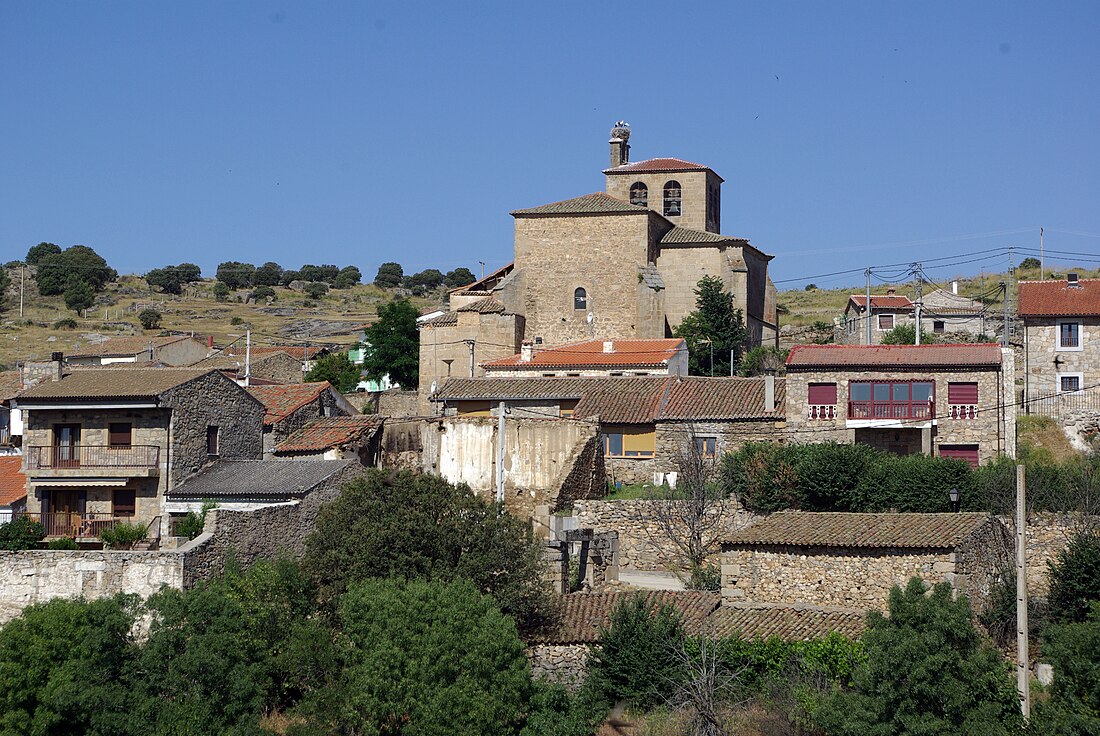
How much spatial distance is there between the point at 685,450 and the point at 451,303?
25.9 m

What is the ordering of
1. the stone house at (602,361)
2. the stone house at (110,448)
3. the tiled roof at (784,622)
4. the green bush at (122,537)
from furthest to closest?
the stone house at (602,361) → the stone house at (110,448) → the green bush at (122,537) → the tiled roof at (784,622)

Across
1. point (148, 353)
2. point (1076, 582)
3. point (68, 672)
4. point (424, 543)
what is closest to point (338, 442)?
point (424, 543)

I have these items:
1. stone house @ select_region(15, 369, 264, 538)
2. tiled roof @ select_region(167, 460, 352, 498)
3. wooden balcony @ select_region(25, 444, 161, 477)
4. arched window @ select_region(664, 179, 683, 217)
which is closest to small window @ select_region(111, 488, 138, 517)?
stone house @ select_region(15, 369, 264, 538)

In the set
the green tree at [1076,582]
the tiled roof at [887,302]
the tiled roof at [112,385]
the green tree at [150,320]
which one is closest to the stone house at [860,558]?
the green tree at [1076,582]

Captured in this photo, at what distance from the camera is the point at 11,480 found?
36.8 meters

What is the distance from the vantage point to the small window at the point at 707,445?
121ft

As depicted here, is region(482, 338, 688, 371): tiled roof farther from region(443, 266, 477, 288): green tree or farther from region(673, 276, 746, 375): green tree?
region(443, 266, 477, 288): green tree

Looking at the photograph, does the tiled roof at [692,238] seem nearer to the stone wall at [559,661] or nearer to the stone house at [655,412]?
the stone house at [655,412]

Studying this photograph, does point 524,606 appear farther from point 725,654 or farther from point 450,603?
point 725,654

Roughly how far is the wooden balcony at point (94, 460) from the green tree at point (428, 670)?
10.3 metres

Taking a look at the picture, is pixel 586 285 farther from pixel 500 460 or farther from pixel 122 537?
pixel 122 537

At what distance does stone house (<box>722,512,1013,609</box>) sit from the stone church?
2671 centimetres

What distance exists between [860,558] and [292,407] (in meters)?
19.0

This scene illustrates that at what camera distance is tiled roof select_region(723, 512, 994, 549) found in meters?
27.0
